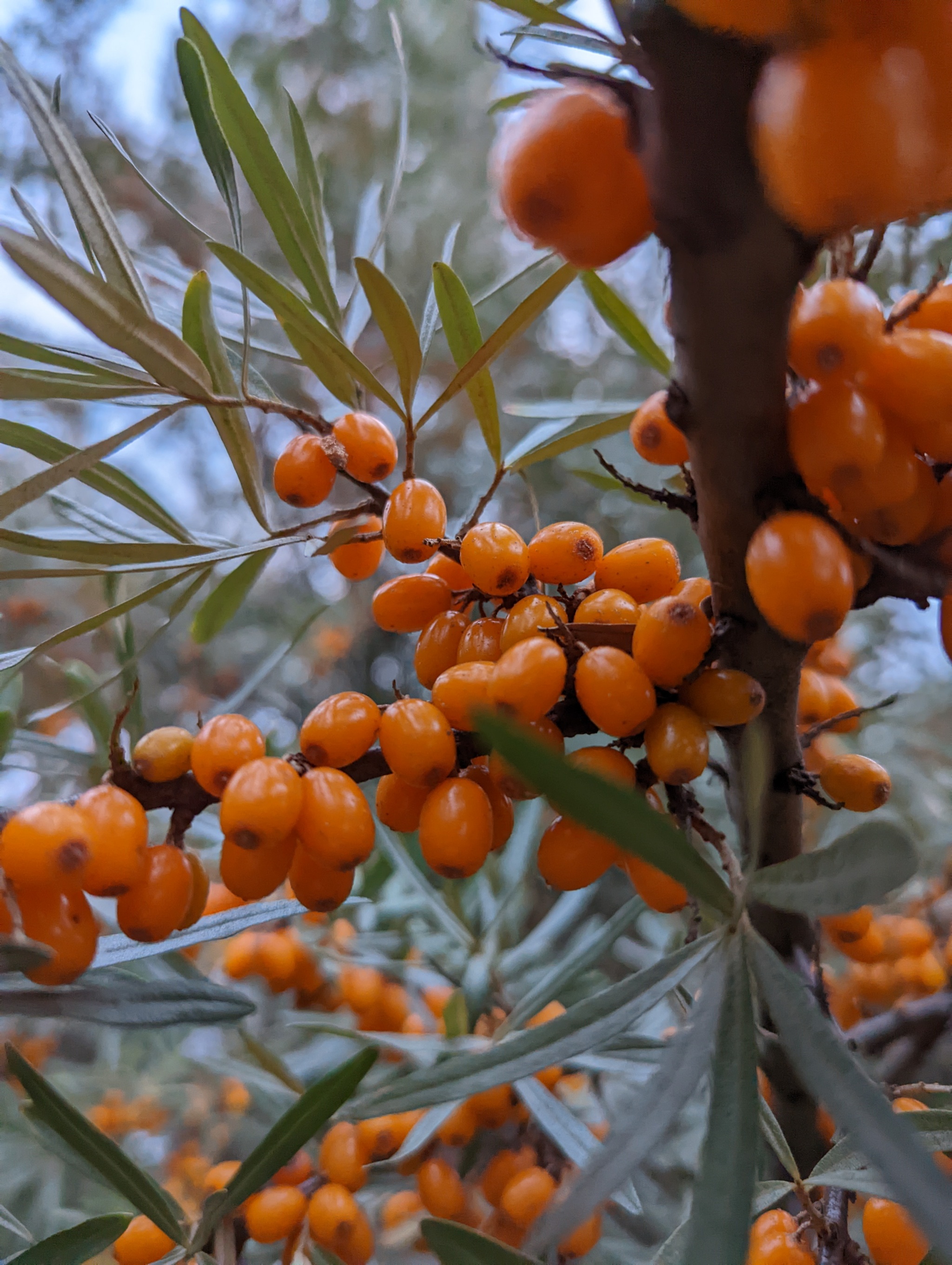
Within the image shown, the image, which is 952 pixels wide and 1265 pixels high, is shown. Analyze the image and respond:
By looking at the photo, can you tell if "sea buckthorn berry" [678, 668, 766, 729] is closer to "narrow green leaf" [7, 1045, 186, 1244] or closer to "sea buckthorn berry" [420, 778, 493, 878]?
"sea buckthorn berry" [420, 778, 493, 878]

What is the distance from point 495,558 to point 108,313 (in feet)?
0.70

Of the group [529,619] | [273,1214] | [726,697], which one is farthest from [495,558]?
[273,1214]

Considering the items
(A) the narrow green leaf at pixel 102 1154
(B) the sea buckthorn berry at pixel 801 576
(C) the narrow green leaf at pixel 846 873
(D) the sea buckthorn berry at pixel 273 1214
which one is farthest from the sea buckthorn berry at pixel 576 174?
(D) the sea buckthorn berry at pixel 273 1214

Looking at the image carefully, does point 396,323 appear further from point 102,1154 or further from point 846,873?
point 102,1154

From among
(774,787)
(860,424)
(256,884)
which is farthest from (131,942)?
(860,424)

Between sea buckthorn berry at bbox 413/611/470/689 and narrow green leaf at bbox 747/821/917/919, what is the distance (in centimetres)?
22

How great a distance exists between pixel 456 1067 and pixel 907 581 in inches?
11.4

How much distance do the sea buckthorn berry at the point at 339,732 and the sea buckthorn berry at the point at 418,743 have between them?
24 millimetres

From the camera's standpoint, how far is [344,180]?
1758mm

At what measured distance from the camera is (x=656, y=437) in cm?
43

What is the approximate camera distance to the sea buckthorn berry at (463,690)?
0.41m

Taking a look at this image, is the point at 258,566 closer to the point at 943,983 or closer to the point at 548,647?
the point at 548,647

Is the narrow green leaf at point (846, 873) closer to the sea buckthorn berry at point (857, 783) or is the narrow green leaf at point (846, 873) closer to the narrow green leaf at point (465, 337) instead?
the sea buckthorn berry at point (857, 783)

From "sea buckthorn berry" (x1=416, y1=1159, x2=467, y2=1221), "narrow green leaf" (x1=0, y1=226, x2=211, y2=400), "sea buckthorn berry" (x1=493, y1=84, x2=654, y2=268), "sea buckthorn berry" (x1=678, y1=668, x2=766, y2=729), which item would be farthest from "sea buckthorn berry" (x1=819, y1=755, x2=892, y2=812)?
"sea buckthorn berry" (x1=416, y1=1159, x2=467, y2=1221)
